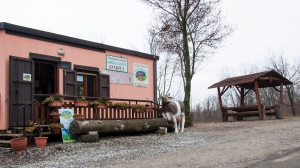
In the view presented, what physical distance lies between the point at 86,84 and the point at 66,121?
2.73 metres

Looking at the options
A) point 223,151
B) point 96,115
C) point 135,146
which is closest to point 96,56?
point 96,115

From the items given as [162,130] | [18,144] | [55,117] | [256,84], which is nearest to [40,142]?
[18,144]

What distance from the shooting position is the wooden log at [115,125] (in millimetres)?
10016

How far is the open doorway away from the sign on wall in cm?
383

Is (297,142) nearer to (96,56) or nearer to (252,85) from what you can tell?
(96,56)

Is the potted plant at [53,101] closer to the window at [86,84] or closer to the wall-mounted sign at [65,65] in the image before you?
the wall-mounted sign at [65,65]

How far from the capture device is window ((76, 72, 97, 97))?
1234cm

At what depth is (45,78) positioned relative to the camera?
40.9 feet

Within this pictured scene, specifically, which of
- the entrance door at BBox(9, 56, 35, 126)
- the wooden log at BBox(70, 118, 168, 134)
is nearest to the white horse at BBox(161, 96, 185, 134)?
the wooden log at BBox(70, 118, 168, 134)

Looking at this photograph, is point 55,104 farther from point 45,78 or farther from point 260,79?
point 260,79

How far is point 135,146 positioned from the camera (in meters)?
9.56

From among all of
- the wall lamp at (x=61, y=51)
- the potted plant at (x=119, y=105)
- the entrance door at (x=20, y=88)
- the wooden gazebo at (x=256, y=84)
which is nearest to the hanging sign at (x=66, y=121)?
the entrance door at (x=20, y=88)

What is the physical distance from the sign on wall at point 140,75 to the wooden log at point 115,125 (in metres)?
2.34

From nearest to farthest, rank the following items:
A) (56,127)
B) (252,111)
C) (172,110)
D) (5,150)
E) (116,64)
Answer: (5,150) < (56,127) < (172,110) < (116,64) < (252,111)
